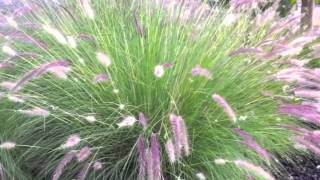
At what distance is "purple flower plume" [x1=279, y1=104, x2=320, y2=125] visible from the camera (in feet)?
7.94

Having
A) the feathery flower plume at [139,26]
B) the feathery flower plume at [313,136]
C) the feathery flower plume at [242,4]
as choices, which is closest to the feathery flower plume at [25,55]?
the feathery flower plume at [139,26]

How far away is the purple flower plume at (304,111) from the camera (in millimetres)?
2420

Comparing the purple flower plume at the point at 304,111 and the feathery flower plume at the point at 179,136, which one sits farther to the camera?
the purple flower plume at the point at 304,111

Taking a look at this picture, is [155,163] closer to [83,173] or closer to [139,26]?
[83,173]

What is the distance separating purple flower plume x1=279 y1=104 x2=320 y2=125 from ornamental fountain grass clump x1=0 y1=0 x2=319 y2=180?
4 cm

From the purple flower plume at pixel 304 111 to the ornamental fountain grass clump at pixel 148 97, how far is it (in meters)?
0.04

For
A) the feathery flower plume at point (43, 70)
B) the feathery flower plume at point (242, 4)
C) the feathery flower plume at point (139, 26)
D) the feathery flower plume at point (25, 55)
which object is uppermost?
the feathery flower plume at point (242, 4)

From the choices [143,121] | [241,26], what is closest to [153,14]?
[241,26]

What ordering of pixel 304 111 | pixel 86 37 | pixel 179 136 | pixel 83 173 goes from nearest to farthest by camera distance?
pixel 179 136 < pixel 83 173 < pixel 304 111 < pixel 86 37

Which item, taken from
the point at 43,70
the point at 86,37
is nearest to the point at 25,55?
the point at 86,37

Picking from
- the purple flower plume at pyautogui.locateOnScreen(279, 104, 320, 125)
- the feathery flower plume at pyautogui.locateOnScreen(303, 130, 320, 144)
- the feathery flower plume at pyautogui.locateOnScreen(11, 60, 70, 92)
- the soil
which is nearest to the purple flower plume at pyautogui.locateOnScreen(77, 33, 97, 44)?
the feathery flower plume at pyautogui.locateOnScreen(11, 60, 70, 92)

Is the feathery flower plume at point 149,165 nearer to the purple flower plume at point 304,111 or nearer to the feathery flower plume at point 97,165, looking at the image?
the feathery flower plume at point 97,165

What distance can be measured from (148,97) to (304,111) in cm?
81

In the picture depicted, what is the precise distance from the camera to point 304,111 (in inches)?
97.6
